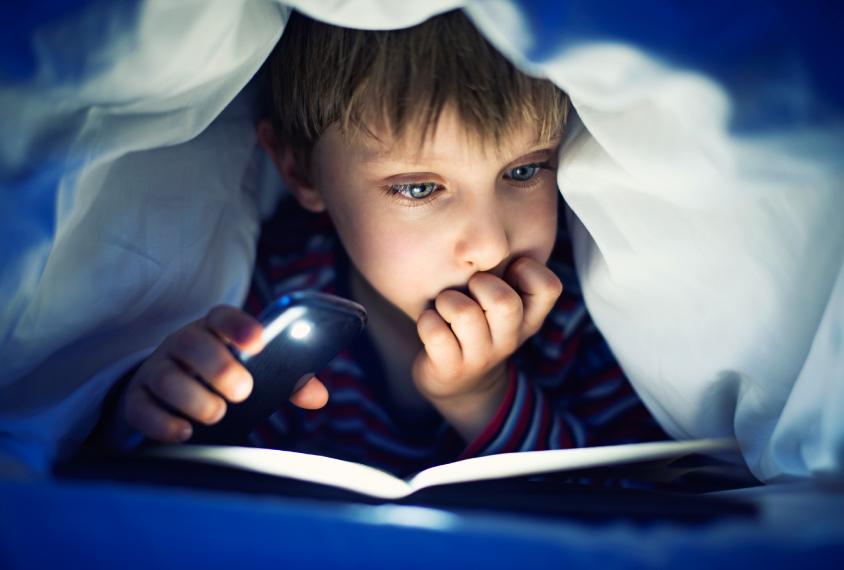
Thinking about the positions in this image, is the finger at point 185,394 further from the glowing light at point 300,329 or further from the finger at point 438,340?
the finger at point 438,340

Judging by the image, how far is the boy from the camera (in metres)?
0.54

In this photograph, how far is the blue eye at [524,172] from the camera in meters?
0.68

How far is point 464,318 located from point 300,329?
0.22 m

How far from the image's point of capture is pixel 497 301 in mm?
634

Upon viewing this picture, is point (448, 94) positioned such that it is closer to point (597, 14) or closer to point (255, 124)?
point (597, 14)

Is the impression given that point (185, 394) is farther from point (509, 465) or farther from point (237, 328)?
point (509, 465)

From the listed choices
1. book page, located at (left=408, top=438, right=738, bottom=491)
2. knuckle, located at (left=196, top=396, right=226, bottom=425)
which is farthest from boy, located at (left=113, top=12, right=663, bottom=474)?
book page, located at (left=408, top=438, right=738, bottom=491)

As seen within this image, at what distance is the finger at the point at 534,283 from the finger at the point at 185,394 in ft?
1.23

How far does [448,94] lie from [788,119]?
0.29 meters

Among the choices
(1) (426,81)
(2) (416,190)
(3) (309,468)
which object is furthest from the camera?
(2) (416,190)

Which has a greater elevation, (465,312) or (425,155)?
(425,155)

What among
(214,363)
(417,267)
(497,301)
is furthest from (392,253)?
(214,363)

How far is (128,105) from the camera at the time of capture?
1.61 ft

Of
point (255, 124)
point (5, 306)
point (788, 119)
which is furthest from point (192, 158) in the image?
point (788, 119)
